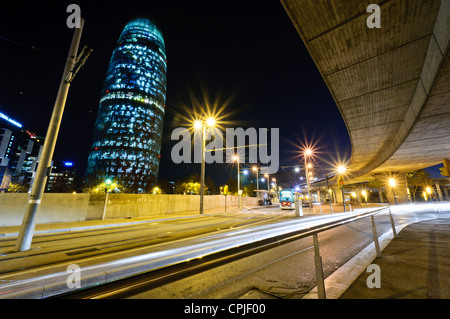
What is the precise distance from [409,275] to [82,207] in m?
17.3

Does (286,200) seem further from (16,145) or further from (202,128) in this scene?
(16,145)

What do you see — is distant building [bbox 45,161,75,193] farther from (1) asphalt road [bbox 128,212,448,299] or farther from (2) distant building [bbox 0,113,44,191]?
(1) asphalt road [bbox 128,212,448,299]

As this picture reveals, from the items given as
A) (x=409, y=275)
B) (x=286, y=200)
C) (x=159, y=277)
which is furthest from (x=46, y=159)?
(x=286, y=200)

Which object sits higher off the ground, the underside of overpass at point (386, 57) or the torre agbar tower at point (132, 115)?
the torre agbar tower at point (132, 115)

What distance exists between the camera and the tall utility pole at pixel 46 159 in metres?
6.17

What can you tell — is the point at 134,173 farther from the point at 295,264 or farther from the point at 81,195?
the point at 295,264

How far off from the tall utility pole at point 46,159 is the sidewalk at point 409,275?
30.4 ft

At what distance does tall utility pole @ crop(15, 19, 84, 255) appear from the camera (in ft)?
20.2

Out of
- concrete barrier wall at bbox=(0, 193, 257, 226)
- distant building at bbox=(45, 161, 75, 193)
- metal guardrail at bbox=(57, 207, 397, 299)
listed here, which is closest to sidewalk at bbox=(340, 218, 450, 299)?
metal guardrail at bbox=(57, 207, 397, 299)

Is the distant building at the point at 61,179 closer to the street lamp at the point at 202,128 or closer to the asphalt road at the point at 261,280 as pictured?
the street lamp at the point at 202,128

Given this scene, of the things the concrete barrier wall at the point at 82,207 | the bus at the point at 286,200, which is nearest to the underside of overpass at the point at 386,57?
the bus at the point at 286,200

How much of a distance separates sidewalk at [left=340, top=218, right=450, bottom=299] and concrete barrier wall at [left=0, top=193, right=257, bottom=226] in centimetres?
1624
